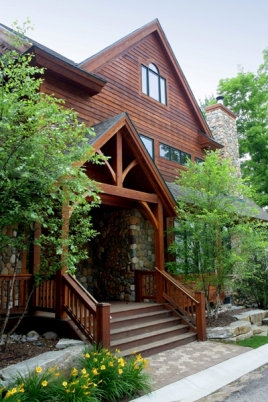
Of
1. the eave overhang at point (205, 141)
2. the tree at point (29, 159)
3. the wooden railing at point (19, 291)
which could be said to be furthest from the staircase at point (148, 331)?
the eave overhang at point (205, 141)

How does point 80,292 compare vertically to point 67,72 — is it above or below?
below

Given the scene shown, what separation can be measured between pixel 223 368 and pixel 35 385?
3.23 m

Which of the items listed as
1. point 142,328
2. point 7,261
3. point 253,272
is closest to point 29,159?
point 7,261

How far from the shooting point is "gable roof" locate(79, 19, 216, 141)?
1070cm

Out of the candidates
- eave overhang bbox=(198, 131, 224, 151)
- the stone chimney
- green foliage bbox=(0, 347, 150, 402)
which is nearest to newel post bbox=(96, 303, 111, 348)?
green foliage bbox=(0, 347, 150, 402)

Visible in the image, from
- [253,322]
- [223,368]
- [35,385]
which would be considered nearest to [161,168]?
[253,322]

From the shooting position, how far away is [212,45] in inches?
723

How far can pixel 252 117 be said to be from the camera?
23172 mm

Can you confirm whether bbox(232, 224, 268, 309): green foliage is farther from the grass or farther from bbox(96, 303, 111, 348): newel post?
bbox(96, 303, 111, 348): newel post

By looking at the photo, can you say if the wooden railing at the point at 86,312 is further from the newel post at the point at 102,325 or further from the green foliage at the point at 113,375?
the green foliage at the point at 113,375

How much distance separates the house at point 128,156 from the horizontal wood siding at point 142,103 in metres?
0.03

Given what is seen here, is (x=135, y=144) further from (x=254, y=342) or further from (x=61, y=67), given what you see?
(x=254, y=342)

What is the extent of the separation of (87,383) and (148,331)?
3.18m

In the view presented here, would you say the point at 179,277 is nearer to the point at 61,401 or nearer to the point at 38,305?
the point at 38,305
